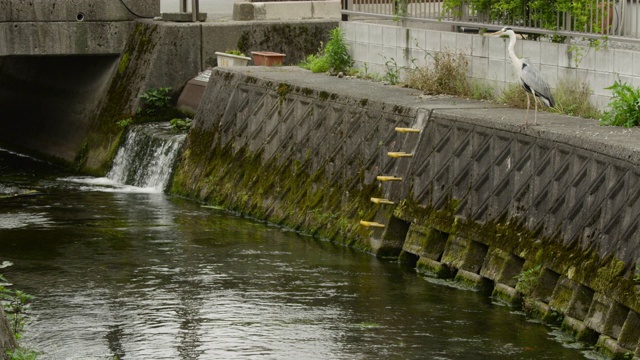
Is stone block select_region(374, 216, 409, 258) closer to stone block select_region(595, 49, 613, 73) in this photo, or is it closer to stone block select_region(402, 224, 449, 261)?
stone block select_region(402, 224, 449, 261)

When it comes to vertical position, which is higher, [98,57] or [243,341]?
[98,57]

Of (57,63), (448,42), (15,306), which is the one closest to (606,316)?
(15,306)

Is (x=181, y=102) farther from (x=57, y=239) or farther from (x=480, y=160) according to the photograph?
(x=480, y=160)

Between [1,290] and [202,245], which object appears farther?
[202,245]

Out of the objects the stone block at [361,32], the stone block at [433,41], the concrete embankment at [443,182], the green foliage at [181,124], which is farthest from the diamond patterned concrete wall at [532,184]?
the green foliage at [181,124]

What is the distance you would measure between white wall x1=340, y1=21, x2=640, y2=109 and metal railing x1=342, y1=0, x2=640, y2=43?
255 mm

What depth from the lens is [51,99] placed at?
30.7 metres

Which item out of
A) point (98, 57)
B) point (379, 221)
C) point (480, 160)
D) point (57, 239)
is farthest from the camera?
point (98, 57)

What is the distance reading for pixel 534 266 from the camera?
15914 millimetres

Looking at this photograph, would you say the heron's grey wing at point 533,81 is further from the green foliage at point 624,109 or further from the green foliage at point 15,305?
the green foliage at point 15,305

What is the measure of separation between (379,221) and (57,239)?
4.79m

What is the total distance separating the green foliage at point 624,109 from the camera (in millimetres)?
16953

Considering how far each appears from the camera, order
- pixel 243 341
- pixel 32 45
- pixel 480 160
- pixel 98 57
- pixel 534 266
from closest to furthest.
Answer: pixel 243 341
pixel 534 266
pixel 480 160
pixel 32 45
pixel 98 57

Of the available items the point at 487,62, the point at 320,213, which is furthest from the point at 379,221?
the point at 487,62
